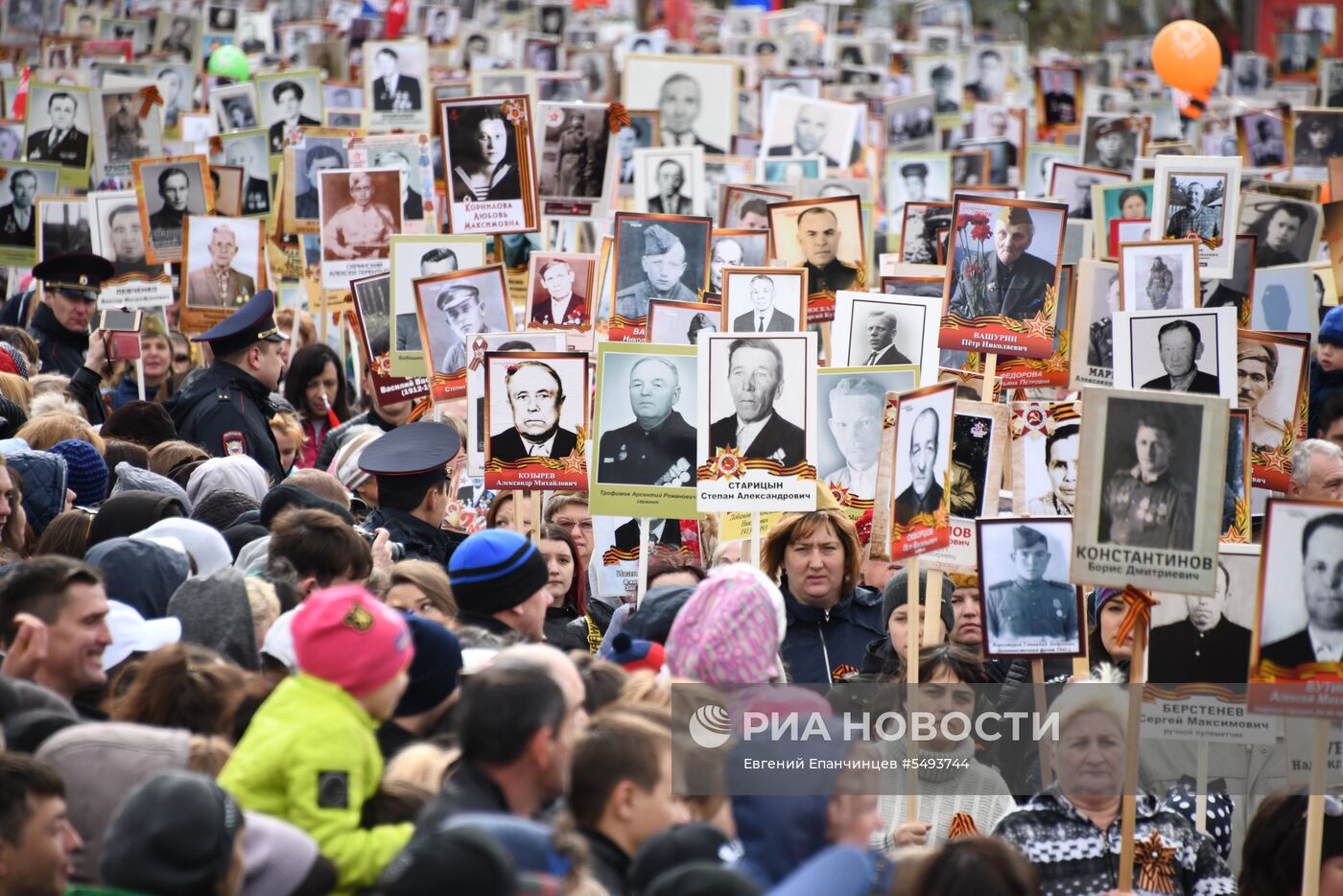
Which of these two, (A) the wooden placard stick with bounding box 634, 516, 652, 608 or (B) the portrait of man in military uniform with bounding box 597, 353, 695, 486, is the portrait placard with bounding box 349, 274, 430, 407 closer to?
(B) the portrait of man in military uniform with bounding box 597, 353, 695, 486

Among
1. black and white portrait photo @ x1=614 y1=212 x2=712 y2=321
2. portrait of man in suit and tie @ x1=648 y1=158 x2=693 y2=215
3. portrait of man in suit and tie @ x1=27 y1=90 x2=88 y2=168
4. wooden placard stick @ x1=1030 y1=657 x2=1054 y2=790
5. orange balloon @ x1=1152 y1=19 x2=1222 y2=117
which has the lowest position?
wooden placard stick @ x1=1030 y1=657 x2=1054 y2=790

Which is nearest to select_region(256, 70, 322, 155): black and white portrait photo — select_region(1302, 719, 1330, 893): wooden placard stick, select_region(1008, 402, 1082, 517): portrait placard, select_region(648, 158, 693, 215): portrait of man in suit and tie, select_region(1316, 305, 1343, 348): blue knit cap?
select_region(648, 158, 693, 215): portrait of man in suit and tie

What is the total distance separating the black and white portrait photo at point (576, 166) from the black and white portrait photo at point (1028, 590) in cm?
524

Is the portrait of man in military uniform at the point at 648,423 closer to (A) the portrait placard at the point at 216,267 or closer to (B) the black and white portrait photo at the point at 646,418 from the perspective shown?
(B) the black and white portrait photo at the point at 646,418

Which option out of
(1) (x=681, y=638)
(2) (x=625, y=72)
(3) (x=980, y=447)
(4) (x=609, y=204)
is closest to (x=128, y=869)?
(1) (x=681, y=638)

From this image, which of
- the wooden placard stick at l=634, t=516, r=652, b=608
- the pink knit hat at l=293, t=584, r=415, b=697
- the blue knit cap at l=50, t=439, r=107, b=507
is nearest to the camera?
the pink knit hat at l=293, t=584, r=415, b=697

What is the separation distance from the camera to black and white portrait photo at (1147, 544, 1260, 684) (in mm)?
A: 5488

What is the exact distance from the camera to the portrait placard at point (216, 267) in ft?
33.9

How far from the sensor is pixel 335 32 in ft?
86.0

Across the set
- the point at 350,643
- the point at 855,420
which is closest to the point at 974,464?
the point at 855,420

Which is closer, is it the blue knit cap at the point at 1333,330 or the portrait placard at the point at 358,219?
the blue knit cap at the point at 1333,330

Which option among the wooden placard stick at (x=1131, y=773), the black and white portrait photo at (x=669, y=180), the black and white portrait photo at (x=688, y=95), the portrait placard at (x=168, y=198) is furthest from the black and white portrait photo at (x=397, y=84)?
the wooden placard stick at (x=1131, y=773)

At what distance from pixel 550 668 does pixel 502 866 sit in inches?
35.1

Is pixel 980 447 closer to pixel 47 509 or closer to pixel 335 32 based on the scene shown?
pixel 47 509
